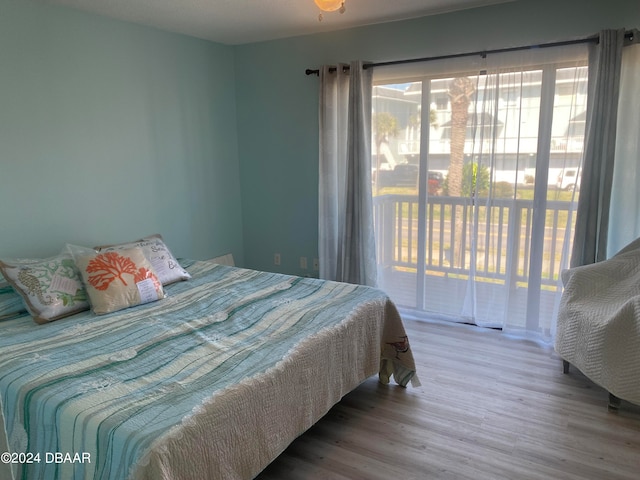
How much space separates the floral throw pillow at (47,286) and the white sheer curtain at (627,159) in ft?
11.2

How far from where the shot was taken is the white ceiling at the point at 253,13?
2947 millimetres

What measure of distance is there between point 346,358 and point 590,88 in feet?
7.65

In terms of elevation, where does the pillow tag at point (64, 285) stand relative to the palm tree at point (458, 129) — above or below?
below

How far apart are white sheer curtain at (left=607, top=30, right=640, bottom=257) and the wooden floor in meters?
0.97

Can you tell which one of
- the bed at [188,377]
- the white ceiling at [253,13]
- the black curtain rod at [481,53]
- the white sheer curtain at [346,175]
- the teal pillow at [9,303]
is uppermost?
the white ceiling at [253,13]

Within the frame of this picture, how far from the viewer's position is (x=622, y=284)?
254 cm

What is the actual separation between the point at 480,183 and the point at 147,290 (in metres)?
2.45

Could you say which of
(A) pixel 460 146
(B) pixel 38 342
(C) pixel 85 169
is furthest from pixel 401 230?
(B) pixel 38 342

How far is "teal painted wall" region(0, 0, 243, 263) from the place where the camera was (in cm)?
276

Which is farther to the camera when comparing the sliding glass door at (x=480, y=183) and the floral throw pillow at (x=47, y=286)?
the sliding glass door at (x=480, y=183)

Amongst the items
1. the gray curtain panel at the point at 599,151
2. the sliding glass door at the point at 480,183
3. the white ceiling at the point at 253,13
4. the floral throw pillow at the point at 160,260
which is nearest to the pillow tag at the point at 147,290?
the floral throw pillow at the point at 160,260

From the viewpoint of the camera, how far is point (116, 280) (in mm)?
2586

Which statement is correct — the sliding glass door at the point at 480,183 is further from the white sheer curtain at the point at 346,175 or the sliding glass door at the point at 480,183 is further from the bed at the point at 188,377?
the bed at the point at 188,377

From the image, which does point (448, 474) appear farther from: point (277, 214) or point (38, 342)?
point (277, 214)
